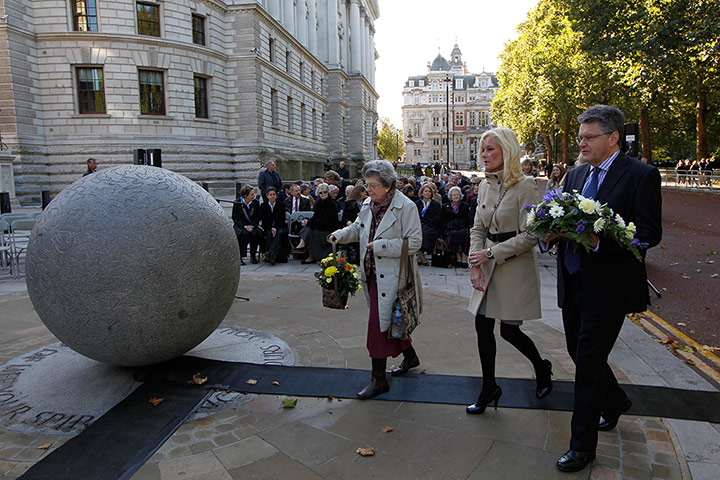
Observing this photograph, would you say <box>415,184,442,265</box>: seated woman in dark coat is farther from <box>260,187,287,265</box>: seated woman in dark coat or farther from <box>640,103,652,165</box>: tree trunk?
<box>640,103,652,165</box>: tree trunk

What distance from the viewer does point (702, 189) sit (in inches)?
1209

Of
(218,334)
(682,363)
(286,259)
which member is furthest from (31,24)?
(682,363)

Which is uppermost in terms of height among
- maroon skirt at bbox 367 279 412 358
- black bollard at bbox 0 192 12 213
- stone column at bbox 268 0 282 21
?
stone column at bbox 268 0 282 21

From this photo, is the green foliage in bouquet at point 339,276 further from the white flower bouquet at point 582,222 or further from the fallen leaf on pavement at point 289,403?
the white flower bouquet at point 582,222

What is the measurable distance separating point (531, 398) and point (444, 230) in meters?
7.00

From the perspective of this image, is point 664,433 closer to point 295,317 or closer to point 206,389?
point 206,389

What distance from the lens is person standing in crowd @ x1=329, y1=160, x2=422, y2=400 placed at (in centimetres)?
425

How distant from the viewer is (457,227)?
11086 mm

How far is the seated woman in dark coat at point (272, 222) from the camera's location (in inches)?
451

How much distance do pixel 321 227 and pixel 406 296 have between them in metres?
7.19

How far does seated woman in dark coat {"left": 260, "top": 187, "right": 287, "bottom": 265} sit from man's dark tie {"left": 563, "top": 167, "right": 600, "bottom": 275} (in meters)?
8.49

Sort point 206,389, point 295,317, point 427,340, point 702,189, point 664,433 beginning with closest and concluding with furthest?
point 664,433 → point 206,389 → point 427,340 → point 295,317 → point 702,189

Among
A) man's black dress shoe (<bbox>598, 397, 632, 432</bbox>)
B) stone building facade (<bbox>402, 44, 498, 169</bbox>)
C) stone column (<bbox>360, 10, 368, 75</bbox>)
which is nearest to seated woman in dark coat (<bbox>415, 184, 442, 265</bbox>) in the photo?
man's black dress shoe (<bbox>598, 397, 632, 432</bbox>)

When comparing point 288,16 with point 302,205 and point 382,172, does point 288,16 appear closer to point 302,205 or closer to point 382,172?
point 302,205
